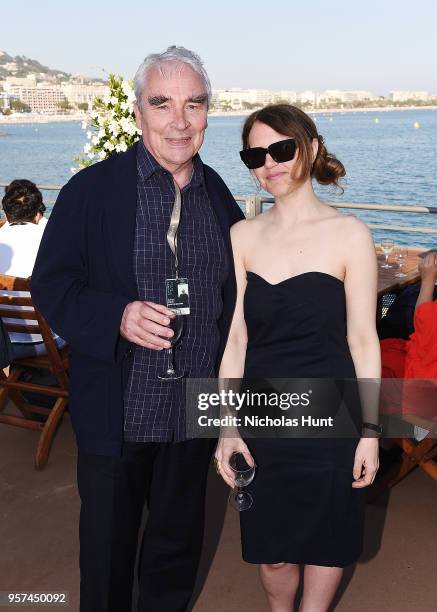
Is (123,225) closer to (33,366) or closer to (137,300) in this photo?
(137,300)

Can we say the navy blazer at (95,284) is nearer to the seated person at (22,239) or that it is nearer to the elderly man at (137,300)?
the elderly man at (137,300)

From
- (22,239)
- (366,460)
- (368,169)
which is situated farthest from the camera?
(368,169)

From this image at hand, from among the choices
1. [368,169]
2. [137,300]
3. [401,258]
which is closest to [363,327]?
[137,300]

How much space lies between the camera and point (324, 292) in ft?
6.02

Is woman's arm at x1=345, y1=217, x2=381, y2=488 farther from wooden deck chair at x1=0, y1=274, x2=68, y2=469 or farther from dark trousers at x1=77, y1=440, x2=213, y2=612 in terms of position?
wooden deck chair at x1=0, y1=274, x2=68, y2=469

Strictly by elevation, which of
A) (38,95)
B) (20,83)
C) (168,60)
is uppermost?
(168,60)

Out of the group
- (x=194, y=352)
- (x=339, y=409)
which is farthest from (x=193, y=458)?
(x=339, y=409)

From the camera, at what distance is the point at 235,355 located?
1992 millimetres

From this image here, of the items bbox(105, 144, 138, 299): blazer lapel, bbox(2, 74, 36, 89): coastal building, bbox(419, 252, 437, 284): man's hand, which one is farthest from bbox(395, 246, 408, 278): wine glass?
bbox(2, 74, 36, 89): coastal building

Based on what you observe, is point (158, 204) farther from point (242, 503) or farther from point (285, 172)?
point (242, 503)

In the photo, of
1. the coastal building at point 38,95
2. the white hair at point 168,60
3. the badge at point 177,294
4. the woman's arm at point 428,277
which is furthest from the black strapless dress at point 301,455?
the coastal building at point 38,95

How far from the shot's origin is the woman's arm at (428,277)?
10.3ft

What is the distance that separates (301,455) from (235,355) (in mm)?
365

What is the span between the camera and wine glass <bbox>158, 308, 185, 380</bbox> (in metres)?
1.76
